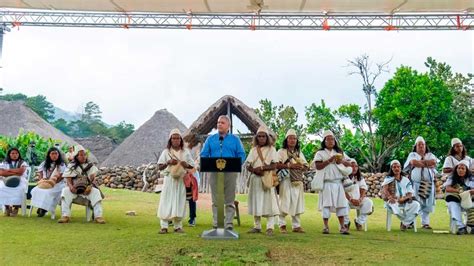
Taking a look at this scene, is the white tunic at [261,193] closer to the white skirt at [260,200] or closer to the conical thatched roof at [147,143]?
the white skirt at [260,200]

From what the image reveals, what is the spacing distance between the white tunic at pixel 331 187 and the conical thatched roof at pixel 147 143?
17828 mm

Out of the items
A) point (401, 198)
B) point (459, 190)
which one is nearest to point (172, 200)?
point (401, 198)

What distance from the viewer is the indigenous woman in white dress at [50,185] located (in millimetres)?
8766

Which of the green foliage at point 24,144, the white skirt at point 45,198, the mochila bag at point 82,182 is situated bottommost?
the white skirt at point 45,198

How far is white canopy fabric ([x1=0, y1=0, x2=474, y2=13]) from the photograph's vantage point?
323 inches

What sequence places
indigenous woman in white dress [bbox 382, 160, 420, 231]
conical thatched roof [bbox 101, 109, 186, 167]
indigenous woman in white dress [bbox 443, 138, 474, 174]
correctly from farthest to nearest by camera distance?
conical thatched roof [bbox 101, 109, 186, 167] < indigenous woman in white dress [bbox 443, 138, 474, 174] < indigenous woman in white dress [bbox 382, 160, 420, 231]

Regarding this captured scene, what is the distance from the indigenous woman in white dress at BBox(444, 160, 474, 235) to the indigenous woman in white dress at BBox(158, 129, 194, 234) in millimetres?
4143

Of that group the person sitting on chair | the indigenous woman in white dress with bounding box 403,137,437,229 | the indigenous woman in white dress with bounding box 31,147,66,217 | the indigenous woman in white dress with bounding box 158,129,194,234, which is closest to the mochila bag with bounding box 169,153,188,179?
the indigenous woman in white dress with bounding box 158,129,194,234

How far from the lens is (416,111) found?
21.5m

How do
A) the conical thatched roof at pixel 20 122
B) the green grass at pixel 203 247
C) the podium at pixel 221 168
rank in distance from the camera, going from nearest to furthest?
the green grass at pixel 203 247 → the podium at pixel 221 168 → the conical thatched roof at pixel 20 122

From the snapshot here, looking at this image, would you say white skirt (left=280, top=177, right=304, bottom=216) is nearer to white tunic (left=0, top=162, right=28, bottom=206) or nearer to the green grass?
the green grass

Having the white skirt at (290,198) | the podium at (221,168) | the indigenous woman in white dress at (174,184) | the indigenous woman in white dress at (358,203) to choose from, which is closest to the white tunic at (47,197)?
the indigenous woman in white dress at (174,184)

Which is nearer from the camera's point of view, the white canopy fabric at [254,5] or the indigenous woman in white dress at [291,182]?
the indigenous woman in white dress at [291,182]

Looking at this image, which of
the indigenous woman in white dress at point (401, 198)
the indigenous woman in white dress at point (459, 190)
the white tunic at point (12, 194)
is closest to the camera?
the indigenous woman in white dress at point (459, 190)
